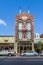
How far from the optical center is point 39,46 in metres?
70.6

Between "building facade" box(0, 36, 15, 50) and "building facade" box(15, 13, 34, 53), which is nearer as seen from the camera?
"building facade" box(15, 13, 34, 53)

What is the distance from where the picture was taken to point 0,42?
2852 inches

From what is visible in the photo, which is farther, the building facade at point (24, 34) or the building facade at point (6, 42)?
the building facade at point (6, 42)

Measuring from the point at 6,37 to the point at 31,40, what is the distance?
25.2ft

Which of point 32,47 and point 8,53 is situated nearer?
point 8,53

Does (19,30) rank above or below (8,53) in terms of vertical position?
above

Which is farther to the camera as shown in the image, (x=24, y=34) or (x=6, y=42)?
(x=6, y=42)

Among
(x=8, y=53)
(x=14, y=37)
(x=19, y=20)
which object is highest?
(x=19, y=20)

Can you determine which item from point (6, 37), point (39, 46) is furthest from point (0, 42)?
point (39, 46)

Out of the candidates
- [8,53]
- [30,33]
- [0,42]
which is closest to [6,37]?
[0,42]

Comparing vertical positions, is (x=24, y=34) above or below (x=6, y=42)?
above

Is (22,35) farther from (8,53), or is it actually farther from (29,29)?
(8,53)

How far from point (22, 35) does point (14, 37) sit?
2561 millimetres

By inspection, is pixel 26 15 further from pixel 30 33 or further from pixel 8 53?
pixel 8 53
